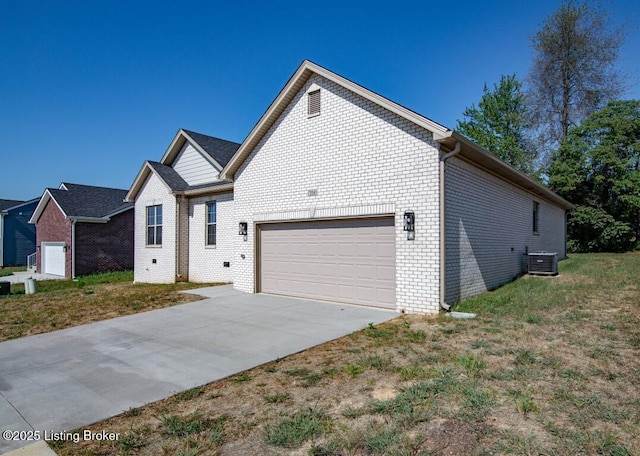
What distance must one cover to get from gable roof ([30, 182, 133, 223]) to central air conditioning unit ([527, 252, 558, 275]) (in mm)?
20726

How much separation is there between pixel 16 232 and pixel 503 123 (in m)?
40.5

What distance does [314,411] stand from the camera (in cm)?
377

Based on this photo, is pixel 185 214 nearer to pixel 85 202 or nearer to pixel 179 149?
pixel 179 149

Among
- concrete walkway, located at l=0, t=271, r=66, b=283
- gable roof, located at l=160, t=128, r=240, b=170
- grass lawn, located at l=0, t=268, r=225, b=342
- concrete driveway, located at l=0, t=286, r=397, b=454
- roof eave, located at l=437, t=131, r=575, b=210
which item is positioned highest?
gable roof, located at l=160, t=128, r=240, b=170

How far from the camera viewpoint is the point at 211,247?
14898mm

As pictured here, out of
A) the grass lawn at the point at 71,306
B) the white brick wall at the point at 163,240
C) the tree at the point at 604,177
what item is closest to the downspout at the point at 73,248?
the grass lawn at the point at 71,306

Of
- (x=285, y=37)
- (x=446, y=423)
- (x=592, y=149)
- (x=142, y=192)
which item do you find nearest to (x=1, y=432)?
(x=446, y=423)

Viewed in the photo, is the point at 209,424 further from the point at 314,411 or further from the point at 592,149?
the point at 592,149

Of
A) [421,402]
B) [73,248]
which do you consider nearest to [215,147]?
[73,248]

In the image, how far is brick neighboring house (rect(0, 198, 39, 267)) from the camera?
91.9ft

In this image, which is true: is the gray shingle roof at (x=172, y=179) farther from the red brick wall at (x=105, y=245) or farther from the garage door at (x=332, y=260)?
the red brick wall at (x=105, y=245)

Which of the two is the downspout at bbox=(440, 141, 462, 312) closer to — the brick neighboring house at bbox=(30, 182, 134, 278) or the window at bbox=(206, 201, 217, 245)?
the window at bbox=(206, 201, 217, 245)

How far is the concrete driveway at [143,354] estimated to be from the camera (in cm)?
413

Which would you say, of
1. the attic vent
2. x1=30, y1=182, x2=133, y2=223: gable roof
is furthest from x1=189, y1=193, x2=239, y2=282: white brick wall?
x1=30, y1=182, x2=133, y2=223: gable roof
